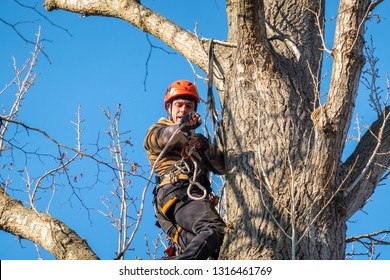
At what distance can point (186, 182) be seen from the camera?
15.6 ft

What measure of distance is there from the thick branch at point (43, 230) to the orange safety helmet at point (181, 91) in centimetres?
132

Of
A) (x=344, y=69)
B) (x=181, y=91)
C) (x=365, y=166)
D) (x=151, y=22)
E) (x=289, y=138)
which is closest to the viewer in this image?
(x=344, y=69)

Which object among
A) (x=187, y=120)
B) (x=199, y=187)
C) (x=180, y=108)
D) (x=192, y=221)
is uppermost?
(x=180, y=108)

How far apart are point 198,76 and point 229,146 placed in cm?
109

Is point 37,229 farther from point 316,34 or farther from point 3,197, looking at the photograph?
point 316,34

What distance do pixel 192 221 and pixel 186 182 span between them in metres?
0.33

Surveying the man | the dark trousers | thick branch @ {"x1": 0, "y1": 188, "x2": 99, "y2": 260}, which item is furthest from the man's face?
thick branch @ {"x1": 0, "y1": 188, "x2": 99, "y2": 260}

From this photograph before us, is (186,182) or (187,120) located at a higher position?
(187,120)

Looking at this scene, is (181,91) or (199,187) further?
(181,91)

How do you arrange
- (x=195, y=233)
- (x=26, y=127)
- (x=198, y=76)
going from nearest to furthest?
(x=26, y=127), (x=195, y=233), (x=198, y=76)

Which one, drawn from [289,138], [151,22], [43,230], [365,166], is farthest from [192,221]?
[151,22]

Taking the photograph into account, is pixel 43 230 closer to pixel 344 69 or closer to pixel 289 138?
pixel 289 138
